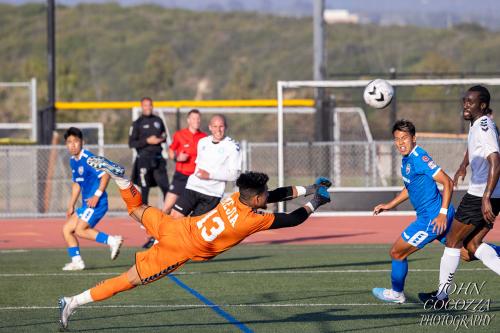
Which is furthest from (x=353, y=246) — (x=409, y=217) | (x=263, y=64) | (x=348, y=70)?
(x=263, y=64)

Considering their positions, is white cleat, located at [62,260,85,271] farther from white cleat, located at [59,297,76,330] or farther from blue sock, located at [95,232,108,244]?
white cleat, located at [59,297,76,330]

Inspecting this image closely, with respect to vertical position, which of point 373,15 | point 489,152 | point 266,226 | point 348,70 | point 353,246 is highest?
point 373,15

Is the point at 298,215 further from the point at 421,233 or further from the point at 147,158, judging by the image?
the point at 147,158

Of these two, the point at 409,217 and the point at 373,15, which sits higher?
the point at 373,15

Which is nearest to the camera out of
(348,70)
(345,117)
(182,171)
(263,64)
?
(182,171)

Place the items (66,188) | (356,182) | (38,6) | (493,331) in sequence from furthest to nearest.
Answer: (38,6)
(356,182)
(66,188)
(493,331)

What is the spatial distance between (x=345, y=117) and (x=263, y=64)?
131ft

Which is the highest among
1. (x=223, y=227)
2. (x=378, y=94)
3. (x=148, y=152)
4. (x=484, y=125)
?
(x=378, y=94)

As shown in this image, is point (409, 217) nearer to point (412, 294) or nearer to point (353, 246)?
point (353, 246)

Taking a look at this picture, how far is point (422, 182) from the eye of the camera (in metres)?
9.34

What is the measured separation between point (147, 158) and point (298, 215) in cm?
951

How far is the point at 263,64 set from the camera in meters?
82.4

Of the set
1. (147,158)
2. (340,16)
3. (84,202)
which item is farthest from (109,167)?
(340,16)

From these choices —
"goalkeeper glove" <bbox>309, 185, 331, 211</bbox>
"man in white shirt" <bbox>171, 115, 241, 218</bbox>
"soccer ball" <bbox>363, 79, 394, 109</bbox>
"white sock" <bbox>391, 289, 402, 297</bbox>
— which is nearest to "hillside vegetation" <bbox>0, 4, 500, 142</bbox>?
"soccer ball" <bbox>363, 79, 394, 109</bbox>
